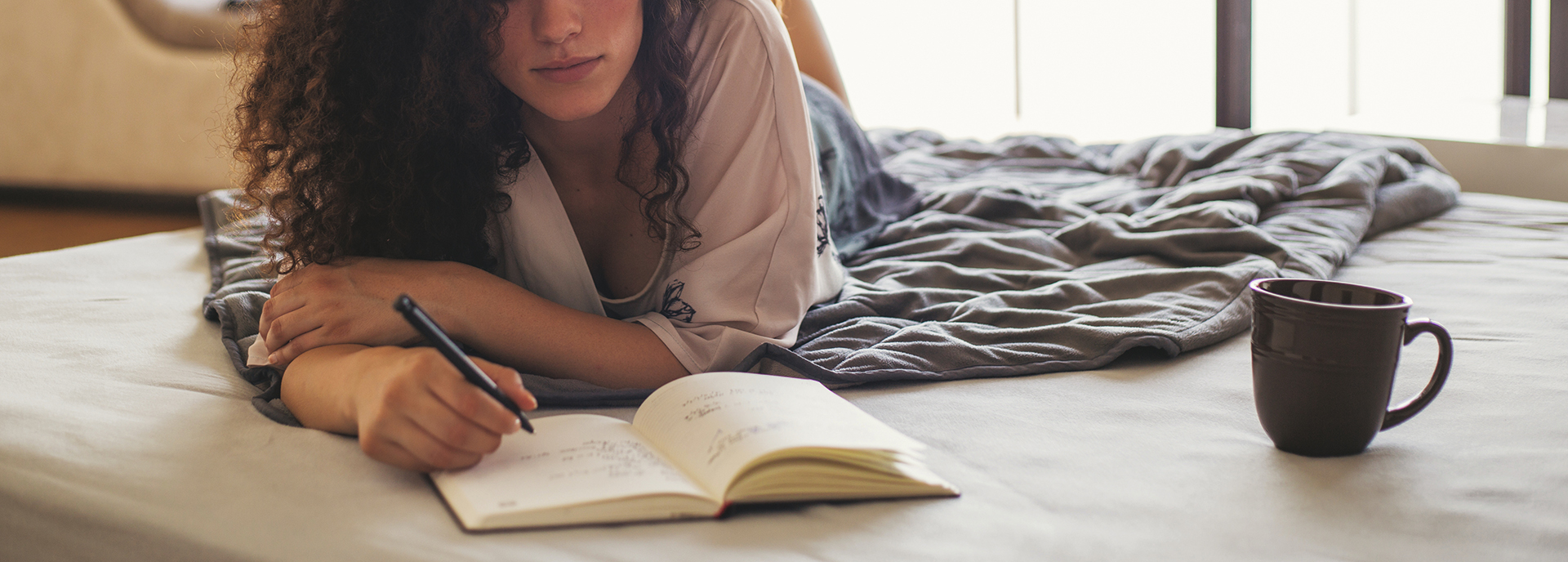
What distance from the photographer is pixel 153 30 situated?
2428 mm

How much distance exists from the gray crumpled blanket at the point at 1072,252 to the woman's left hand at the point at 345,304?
0.16ft

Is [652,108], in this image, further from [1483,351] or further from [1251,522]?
[1483,351]

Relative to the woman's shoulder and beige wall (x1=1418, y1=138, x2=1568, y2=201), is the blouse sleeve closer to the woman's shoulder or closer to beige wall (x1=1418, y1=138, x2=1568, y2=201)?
the woman's shoulder

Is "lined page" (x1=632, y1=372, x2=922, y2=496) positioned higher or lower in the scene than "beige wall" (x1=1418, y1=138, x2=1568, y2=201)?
higher

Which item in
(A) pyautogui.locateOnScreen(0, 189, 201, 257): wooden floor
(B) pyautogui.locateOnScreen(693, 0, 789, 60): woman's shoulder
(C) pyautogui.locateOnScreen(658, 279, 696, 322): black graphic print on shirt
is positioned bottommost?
(A) pyautogui.locateOnScreen(0, 189, 201, 257): wooden floor

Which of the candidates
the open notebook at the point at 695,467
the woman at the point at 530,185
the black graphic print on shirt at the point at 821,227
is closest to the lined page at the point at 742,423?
the open notebook at the point at 695,467

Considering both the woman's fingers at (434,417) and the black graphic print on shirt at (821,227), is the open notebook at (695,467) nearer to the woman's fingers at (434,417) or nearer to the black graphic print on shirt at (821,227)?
the woman's fingers at (434,417)

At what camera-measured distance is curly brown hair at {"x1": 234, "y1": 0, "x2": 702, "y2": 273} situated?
759mm

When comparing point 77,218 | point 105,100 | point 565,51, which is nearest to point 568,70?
point 565,51

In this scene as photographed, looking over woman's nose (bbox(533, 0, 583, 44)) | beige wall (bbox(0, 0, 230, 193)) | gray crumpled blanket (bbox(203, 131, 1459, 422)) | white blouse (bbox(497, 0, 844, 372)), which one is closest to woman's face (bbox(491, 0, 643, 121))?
woman's nose (bbox(533, 0, 583, 44))

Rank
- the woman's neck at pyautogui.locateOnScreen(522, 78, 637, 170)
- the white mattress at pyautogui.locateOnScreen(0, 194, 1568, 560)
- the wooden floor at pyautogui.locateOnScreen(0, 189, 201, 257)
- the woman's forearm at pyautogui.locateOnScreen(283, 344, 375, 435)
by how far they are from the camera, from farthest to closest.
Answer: the wooden floor at pyautogui.locateOnScreen(0, 189, 201, 257)
the woman's neck at pyautogui.locateOnScreen(522, 78, 637, 170)
the woman's forearm at pyautogui.locateOnScreen(283, 344, 375, 435)
the white mattress at pyautogui.locateOnScreen(0, 194, 1568, 560)

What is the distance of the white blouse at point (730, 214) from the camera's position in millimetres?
856

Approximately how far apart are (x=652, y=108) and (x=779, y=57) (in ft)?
0.40

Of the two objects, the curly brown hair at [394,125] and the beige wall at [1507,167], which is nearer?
the curly brown hair at [394,125]
